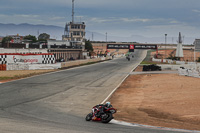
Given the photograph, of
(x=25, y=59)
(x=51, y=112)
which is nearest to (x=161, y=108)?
(x=51, y=112)

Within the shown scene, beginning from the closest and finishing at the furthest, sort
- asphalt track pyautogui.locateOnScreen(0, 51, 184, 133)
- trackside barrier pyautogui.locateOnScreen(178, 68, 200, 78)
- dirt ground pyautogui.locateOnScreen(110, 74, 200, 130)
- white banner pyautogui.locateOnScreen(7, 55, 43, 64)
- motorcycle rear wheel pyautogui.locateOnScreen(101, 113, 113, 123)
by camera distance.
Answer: asphalt track pyautogui.locateOnScreen(0, 51, 184, 133)
motorcycle rear wheel pyautogui.locateOnScreen(101, 113, 113, 123)
dirt ground pyautogui.locateOnScreen(110, 74, 200, 130)
trackside barrier pyautogui.locateOnScreen(178, 68, 200, 78)
white banner pyautogui.locateOnScreen(7, 55, 43, 64)

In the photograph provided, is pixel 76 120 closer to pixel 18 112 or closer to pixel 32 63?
pixel 18 112

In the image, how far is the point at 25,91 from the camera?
76.2 ft

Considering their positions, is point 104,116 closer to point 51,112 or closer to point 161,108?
point 51,112

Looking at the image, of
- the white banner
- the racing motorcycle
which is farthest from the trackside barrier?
the white banner

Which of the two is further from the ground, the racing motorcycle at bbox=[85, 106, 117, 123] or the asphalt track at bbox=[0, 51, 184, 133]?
the racing motorcycle at bbox=[85, 106, 117, 123]

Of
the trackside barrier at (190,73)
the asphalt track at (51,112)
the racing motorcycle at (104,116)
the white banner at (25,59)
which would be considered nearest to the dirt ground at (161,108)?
the racing motorcycle at (104,116)

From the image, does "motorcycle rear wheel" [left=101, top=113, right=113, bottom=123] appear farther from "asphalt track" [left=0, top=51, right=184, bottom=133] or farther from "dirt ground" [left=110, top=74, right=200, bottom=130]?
"dirt ground" [left=110, top=74, right=200, bottom=130]

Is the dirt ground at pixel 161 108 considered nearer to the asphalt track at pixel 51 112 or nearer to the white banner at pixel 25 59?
the asphalt track at pixel 51 112

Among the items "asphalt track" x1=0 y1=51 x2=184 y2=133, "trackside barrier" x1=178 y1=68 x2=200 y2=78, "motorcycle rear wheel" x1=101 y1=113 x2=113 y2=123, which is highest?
"trackside barrier" x1=178 y1=68 x2=200 y2=78

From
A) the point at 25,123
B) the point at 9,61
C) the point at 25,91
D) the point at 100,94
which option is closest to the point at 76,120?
the point at 25,123

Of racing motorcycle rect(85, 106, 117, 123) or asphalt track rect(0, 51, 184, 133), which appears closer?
asphalt track rect(0, 51, 184, 133)

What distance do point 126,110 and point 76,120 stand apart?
3865 millimetres

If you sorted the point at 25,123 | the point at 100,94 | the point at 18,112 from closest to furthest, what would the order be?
the point at 25,123 → the point at 18,112 → the point at 100,94
